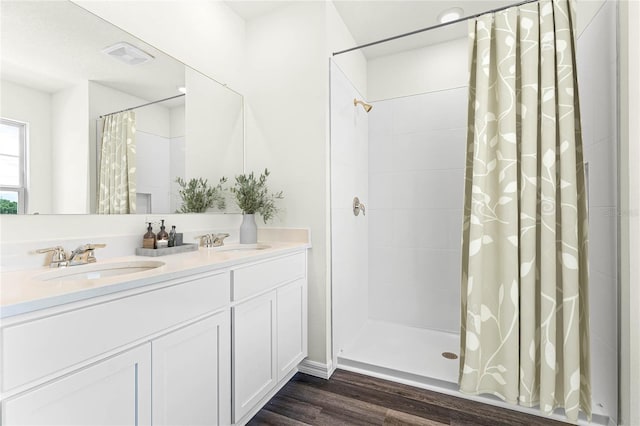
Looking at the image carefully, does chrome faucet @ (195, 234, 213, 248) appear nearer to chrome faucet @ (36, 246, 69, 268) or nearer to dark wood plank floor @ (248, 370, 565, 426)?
chrome faucet @ (36, 246, 69, 268)

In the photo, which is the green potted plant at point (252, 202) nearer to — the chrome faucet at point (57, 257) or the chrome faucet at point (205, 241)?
the chrome faucet at point (205, 241)

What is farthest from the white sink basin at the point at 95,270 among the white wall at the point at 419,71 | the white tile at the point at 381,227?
the white wall at the point at 419,71

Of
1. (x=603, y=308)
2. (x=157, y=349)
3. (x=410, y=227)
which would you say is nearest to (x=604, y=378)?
(x=603, y=308)

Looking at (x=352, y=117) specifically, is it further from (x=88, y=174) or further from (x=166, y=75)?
(x=88, y=174)

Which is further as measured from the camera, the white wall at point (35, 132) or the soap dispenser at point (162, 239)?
the soap dispenser at point (162, 239)

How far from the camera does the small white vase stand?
6.34 feet

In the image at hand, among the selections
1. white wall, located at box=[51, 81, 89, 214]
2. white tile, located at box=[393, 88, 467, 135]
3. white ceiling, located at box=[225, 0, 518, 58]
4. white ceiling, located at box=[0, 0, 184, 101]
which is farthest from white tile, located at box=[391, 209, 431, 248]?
white wall, located at box=[51, 81, 89, 214]

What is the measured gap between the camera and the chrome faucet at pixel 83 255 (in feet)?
3.91

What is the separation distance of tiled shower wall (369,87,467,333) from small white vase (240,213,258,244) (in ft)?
4.06

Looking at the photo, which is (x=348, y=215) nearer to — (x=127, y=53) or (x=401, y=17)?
(x=401, y=17)

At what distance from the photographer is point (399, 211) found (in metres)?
2.68

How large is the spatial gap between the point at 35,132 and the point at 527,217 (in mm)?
2136

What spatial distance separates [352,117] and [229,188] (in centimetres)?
110

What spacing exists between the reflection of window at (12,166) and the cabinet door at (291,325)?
3.70ft
